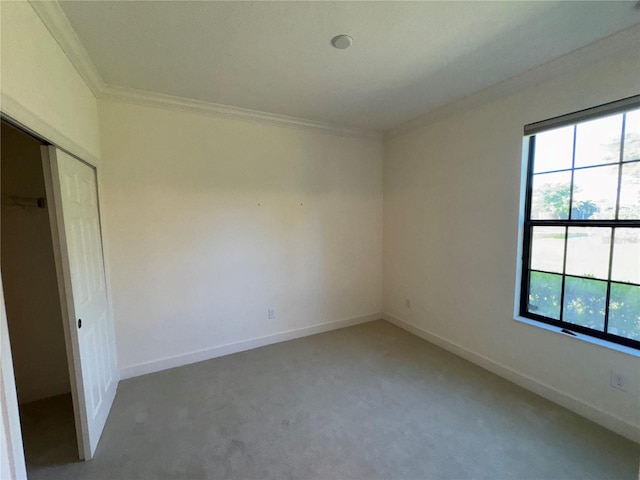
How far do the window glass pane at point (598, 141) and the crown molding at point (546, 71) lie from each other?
1.36ft

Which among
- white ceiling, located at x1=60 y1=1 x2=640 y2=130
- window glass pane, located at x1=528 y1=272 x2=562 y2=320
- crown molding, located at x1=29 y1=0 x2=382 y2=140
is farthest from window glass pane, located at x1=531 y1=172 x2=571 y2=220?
crown molding, located at x1=29 y1=0 x2=382 y2=140

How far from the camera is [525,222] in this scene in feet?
8.05

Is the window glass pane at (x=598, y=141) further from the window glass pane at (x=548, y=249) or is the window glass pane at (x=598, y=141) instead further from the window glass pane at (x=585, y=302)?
the window glass pane at (x=585, y=302)

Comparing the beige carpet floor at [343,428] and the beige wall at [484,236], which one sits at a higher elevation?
the beige wall at [484,236]

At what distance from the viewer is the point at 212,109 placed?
2.78m

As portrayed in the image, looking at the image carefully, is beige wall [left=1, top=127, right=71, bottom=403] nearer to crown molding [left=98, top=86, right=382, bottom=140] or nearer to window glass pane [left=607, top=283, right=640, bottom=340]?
crown molding [left=98, top=86, right=382, bottom=140]

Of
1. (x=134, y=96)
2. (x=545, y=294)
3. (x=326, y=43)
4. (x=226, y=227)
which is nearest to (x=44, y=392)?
(x=226, y=227)

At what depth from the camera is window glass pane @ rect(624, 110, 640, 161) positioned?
185cm

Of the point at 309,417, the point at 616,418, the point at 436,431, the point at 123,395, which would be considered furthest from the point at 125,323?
the point at 616,418

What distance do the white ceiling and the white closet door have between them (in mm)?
837

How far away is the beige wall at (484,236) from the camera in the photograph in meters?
1.98

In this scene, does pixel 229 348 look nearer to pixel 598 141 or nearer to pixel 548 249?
pixel 548 249

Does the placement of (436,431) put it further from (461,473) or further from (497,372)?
(497,372)

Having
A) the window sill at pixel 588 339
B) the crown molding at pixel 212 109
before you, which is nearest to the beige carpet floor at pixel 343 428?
the window sill at pixel 588 339
